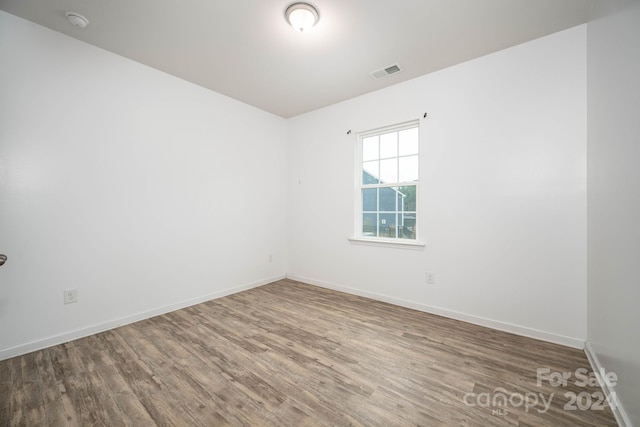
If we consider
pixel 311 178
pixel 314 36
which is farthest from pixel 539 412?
pixel 311 178

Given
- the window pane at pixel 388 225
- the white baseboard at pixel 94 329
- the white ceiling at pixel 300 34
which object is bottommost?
the white baseboard at pixel 94 329

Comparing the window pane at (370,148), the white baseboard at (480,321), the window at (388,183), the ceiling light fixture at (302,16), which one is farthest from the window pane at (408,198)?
the ceiling light fixture at (302,16)

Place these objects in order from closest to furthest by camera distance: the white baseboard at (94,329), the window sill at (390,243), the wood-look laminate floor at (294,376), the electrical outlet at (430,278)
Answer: the wood-look laminate floor at (294,376), the white baseboard at (94,329), the electrical outlet at (430,278), the window sill at (390,243)

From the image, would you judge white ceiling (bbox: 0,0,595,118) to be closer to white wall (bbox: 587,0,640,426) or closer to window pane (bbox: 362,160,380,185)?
white wall (bbox: 587,0,640,426)

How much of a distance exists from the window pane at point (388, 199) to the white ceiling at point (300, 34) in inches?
54.6

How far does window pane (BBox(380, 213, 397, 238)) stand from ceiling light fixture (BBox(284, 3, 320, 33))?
2345 mm

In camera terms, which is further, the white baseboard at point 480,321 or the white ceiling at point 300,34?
the white baseboard at point 480,321

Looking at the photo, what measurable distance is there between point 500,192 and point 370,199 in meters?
1.56

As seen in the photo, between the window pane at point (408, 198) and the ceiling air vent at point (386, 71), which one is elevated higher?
the ceiling air vent at point (386, 71)

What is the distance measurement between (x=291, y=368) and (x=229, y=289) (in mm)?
2040

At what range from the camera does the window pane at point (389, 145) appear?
11.2ft

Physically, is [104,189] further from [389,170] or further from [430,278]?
[430,278]

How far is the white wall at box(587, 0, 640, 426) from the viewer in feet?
4.33

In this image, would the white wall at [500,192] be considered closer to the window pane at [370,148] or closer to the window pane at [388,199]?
the window pane at [370,148]
